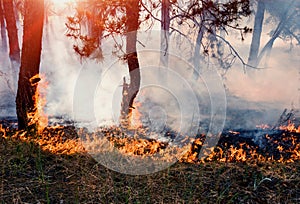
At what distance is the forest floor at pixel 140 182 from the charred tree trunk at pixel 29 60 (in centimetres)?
220

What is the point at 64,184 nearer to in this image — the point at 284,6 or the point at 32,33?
the point at 32,33

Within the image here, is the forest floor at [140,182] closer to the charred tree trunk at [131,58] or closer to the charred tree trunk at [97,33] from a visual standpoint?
the charred tree trunk at [97,33]

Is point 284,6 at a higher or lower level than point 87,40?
higher

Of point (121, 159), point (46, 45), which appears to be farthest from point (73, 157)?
point (46, 45)

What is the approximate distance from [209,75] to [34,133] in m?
17.7

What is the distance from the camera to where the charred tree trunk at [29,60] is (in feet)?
17.2

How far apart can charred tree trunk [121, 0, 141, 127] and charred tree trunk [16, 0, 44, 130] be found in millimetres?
1876

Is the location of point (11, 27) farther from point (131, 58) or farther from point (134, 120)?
point (131, 58)

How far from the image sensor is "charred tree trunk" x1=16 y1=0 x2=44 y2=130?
17.2 ft

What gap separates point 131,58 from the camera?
705cm

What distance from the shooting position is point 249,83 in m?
19.4

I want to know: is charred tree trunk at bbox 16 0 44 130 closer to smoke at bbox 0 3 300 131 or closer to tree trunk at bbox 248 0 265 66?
smoke at bbox 0 3 300 131

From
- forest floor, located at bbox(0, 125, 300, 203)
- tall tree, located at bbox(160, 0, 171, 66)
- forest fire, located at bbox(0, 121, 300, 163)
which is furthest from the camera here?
tall tree, located at bbox(160, 0, 171, 66)

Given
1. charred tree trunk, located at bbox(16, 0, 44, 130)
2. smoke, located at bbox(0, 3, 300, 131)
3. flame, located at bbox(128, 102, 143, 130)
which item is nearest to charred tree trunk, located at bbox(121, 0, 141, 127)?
flame, located at bbox(128, 102, 143, 130)
